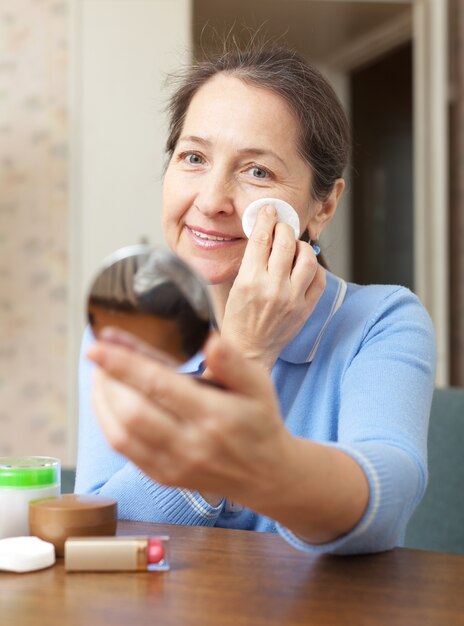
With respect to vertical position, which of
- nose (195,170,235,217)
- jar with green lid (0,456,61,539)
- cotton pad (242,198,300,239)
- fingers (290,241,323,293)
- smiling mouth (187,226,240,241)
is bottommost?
jar with green lid (0,456,61,539)

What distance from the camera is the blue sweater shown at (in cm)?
85

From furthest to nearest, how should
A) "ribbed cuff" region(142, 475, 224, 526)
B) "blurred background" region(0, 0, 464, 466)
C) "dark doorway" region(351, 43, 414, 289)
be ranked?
"dark doorway" region(351, 43, 414, 289) → "blurred background" region(0, 0, 464, 466) → "ribbed cuff" region(142, 475, 224, 526)

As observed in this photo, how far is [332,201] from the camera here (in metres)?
1.52

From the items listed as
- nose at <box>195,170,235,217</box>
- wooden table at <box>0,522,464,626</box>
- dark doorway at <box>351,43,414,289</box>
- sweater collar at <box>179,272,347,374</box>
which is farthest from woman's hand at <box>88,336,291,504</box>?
dark doorway at <box>351,43,414,289</box>

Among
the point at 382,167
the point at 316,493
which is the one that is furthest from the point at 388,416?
the point at 382,167

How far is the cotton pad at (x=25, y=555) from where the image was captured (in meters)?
0.83

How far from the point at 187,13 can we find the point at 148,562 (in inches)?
112

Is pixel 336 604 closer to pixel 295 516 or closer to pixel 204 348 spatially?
pixel 295 516

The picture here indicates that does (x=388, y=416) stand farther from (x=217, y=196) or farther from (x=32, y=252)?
(x=32, y=252)

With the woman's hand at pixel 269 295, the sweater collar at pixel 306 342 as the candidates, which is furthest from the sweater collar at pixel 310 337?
the woman's hand at pixel 269 295

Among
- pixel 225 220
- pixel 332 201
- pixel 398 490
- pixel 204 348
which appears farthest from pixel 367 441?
pixel 332 201

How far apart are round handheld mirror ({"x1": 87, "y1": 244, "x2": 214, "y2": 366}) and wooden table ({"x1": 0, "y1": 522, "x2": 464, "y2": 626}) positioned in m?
0.23

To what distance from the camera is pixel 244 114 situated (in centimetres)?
133

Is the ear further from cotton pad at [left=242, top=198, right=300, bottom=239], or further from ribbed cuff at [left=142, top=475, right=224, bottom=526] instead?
ribbed cuff at [left=142, top=475, right=224, bottom=526]
